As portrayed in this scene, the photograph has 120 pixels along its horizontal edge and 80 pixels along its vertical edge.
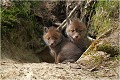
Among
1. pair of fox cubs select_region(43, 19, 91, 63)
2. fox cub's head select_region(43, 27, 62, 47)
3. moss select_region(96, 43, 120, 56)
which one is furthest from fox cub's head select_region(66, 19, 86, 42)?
moss select_region(96, 43, 120, 56)

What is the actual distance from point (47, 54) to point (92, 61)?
11.2ft

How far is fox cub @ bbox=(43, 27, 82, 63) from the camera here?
19.7 feet

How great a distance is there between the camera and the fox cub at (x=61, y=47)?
6020 millimetres

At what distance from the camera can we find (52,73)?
4531mm

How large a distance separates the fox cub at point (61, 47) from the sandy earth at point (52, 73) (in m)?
1.10

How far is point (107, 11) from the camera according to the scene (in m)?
6.95

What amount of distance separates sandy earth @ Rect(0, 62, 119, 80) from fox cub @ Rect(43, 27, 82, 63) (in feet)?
3.60

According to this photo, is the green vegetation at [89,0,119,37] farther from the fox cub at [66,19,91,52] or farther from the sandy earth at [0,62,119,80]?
the sandy earth at [0,62,119,80]

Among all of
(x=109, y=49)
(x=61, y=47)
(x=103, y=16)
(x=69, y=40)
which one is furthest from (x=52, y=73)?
(x=103, y=16)

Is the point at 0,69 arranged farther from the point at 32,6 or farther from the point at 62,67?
the point at 32,6

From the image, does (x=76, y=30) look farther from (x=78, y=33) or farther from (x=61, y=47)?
(x=61, y=47)

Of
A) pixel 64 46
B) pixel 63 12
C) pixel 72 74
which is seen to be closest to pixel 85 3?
pixel 63 12

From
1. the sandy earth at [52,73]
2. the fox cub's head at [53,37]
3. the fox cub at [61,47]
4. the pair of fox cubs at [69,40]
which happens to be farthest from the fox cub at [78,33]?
the sandy earth at [52,73]

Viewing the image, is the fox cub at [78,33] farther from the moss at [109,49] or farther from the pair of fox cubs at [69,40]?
the moss at [109,49]
